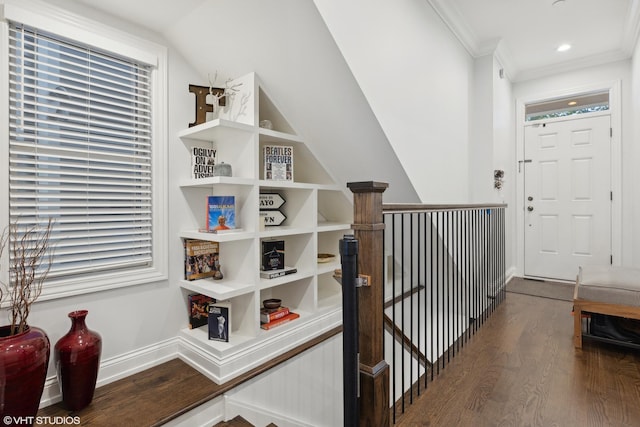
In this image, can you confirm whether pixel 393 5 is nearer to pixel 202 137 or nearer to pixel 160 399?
pixel 202 137

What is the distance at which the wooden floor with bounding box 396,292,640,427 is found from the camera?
5.42 ft

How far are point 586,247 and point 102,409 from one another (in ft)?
16.5

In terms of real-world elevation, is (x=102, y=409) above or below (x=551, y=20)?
below

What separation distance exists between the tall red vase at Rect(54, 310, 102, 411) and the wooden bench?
300 centimetres

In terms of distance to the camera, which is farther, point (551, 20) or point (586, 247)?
point (586, 247)

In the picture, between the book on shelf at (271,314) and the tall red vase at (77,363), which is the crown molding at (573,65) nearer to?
the book on shelf at (271,314)

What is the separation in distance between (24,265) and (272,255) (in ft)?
4.85

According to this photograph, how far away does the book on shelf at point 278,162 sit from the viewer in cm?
260

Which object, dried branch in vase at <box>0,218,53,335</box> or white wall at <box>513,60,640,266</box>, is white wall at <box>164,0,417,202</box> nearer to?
dried branch in vase at <box>0,218,53,335</box>

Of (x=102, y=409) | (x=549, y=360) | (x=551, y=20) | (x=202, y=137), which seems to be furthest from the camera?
(x=551, y=20)

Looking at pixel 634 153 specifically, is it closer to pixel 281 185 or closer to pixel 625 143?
pixel 625 143

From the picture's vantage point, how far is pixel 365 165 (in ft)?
9.02

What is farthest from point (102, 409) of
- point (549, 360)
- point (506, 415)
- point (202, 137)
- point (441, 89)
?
point (441, 89)

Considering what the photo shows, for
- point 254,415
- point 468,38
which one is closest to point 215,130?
point 254,415
